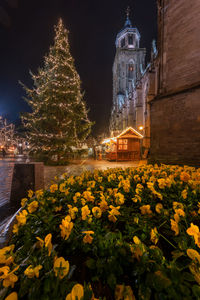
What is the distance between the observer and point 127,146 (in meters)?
14.5

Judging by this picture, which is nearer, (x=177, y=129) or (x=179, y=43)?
(x=177, y=129)

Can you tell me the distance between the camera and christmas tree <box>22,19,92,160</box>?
1181 cm

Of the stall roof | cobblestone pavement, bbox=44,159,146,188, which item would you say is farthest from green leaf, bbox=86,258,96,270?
the stall roof

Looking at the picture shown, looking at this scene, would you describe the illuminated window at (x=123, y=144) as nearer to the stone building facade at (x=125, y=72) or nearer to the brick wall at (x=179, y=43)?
the brick wall at (x=179, y=43)

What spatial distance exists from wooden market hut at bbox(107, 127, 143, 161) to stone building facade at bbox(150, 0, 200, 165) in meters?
5.89

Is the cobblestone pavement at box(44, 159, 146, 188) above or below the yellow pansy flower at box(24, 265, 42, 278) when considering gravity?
below

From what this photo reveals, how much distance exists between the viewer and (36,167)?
3.75m

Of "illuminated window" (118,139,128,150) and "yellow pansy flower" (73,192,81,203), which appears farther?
"illuminated window" (118,139,128,150)

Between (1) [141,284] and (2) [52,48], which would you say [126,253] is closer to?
(1) [141,284]

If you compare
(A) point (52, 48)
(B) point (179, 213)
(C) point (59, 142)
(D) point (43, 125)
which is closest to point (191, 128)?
(B) point (179, 213)

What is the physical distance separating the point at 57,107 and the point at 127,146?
Answer: 817 centimetres

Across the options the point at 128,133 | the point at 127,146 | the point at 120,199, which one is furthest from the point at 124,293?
the point at 128,133

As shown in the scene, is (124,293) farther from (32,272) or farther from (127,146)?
(127,146)

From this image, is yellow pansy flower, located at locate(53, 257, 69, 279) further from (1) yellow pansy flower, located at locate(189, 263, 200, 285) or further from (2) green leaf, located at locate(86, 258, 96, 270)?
(1) yellow pansy flower, located at locate(189, 263, 200, 285)
